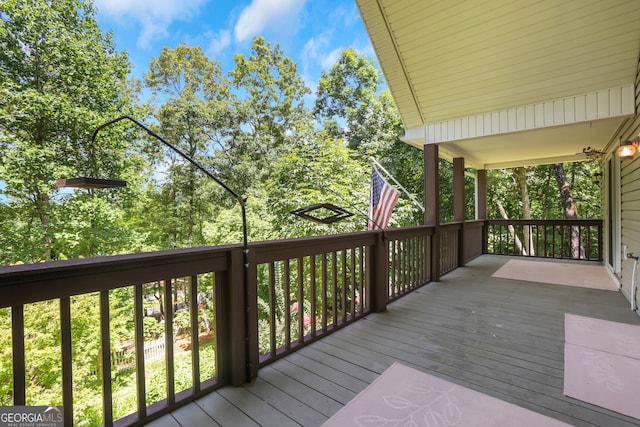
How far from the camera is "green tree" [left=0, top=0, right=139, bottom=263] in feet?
27.8

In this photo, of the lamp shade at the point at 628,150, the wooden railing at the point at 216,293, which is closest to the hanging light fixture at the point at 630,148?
the lamp shade at the point at 628,150

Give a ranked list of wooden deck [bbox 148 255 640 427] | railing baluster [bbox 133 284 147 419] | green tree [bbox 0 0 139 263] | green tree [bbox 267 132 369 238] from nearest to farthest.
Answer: railing baluster [bbox 133 284 147 419]
wooden deck [bbox 148 255 640 427]
green tree [bbox 0 0 139 263]
green tree [bbox 267 132 369 238]

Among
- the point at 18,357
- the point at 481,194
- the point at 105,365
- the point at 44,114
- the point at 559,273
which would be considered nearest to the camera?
the point at 18,357

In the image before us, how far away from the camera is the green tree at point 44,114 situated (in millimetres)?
8477

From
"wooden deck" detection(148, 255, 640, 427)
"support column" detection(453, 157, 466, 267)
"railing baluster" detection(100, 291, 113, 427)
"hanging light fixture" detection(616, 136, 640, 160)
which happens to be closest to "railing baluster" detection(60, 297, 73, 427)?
"railing baluster" detection(100, 291, 113, 427)

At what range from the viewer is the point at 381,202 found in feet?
10.8

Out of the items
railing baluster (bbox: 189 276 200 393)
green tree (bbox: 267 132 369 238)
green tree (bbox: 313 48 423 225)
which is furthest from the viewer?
green tree (bbox: 313 48 423 225)

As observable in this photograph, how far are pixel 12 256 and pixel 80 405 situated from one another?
4.95 m

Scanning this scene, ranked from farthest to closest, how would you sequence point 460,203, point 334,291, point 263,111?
point 263,111, point 460,203, point 334,291

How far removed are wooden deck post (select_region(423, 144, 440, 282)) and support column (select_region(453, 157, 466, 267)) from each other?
132 centimetres

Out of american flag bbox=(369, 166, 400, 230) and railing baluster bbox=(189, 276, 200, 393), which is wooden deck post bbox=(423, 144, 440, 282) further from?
railing baluster bbox=(189, 276, 200, 393)

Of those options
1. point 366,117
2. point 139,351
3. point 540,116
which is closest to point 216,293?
point 139,351

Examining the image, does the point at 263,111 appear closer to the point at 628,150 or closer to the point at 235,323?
the point at 628,150

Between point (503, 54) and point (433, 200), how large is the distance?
2.07 metres
